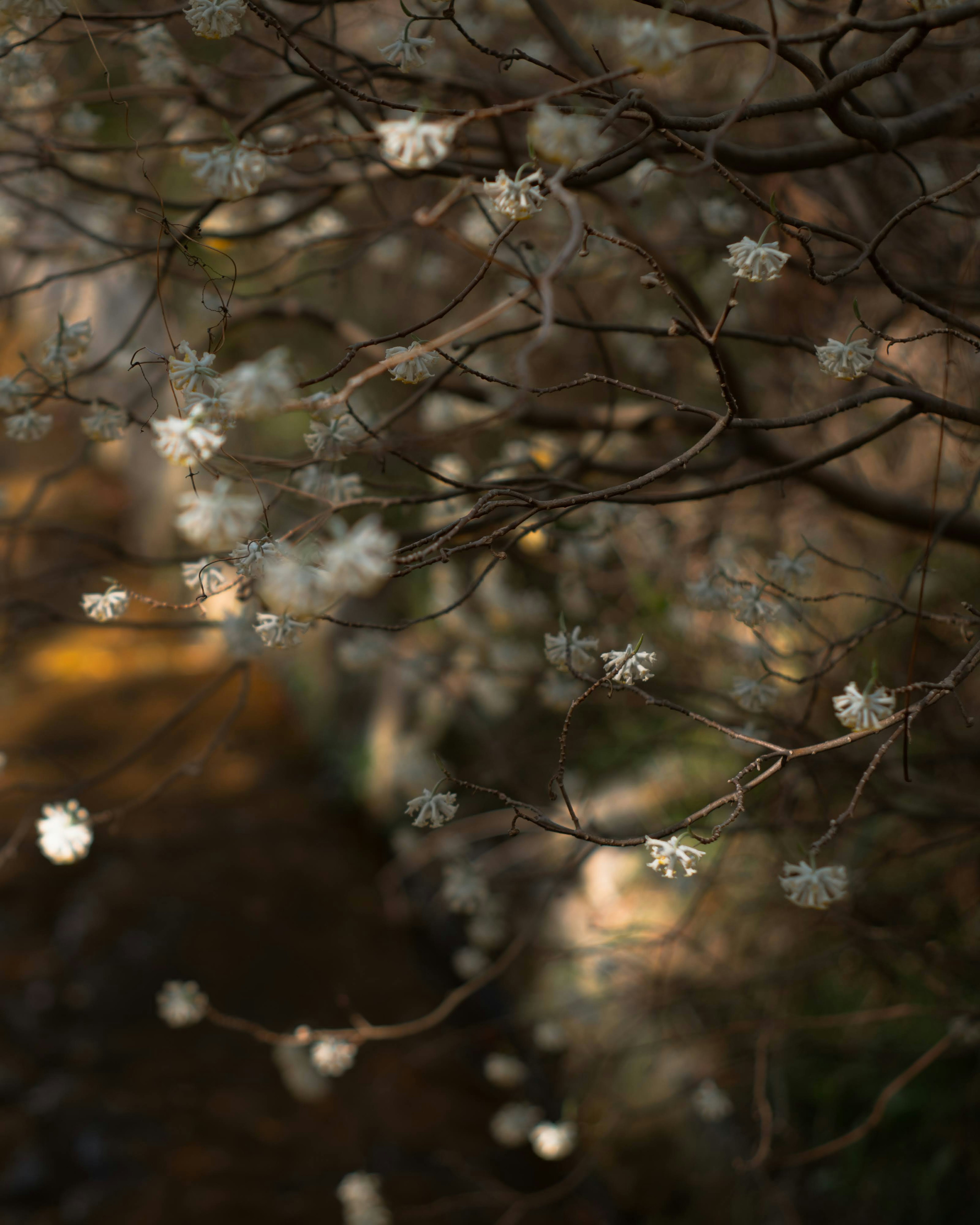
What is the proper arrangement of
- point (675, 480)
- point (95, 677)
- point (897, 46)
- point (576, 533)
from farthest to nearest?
point (95, 677), point (675, 480), point (576, 533), point (897, 46)

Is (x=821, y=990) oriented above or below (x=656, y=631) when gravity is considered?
below

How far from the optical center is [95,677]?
18.5ft

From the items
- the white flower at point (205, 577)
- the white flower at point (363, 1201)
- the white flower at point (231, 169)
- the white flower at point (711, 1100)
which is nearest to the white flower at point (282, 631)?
the white flower at point (205, 577)

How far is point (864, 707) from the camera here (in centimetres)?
102

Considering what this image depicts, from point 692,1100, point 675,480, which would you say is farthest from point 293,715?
point 675,480

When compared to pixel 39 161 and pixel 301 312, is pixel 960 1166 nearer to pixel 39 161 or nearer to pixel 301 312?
pixel 301 312

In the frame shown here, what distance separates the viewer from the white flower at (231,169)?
2.72 feet

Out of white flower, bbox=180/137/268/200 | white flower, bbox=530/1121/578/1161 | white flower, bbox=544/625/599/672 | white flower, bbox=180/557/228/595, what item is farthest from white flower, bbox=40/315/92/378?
white flower, bbox=530/1121/578/1161

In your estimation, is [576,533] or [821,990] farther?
[821,990]

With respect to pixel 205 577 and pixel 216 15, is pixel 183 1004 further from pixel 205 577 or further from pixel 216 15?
pixel 216 15

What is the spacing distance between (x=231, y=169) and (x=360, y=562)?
454mm

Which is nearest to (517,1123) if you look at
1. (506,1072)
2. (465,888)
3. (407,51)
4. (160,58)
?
(506,1072)

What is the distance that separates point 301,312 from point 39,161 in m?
0.71

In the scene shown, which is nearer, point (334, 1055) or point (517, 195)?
point (517, 195)
